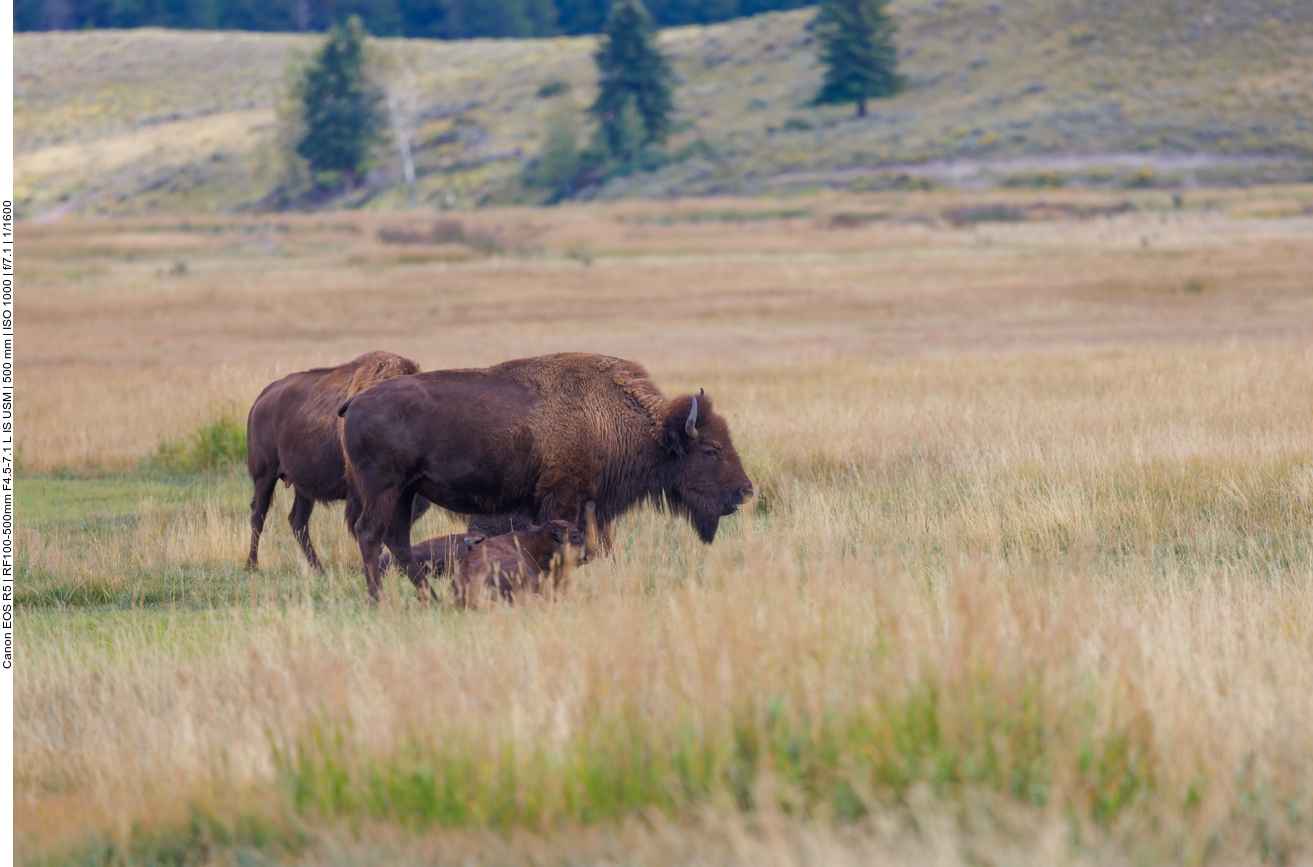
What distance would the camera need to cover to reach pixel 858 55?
7906cm

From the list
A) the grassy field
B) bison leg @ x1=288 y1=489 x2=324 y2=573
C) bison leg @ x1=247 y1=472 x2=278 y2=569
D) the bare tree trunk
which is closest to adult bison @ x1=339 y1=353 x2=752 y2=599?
the grassy field

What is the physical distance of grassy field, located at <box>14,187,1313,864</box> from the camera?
3963 millimetres

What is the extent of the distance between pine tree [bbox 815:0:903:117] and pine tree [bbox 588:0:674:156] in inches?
397

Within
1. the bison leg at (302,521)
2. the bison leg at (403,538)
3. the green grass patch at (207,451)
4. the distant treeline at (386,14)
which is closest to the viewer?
the bison leg at (403,538)

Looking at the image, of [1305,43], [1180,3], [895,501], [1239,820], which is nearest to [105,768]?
[1239,820]

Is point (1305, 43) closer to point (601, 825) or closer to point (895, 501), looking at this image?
point (895, 501)

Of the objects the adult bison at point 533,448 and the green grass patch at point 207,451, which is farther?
the green grass patch at point 207,451

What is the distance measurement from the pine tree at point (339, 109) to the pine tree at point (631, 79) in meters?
15.5

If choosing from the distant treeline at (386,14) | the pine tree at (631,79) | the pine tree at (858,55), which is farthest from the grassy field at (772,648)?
the distant treeline at (386,14)

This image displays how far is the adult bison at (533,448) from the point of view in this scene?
7.58 meters

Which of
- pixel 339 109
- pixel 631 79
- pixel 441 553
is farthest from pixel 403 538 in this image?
pixel 339 109

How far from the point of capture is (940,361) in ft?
62.8

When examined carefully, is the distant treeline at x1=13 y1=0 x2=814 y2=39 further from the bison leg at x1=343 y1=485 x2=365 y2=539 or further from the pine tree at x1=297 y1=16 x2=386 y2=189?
the bison leg at x1=343 y1=485 x2=365 y2=539

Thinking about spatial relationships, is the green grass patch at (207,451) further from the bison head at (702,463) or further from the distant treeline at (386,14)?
the distant treeline at (386,14)
